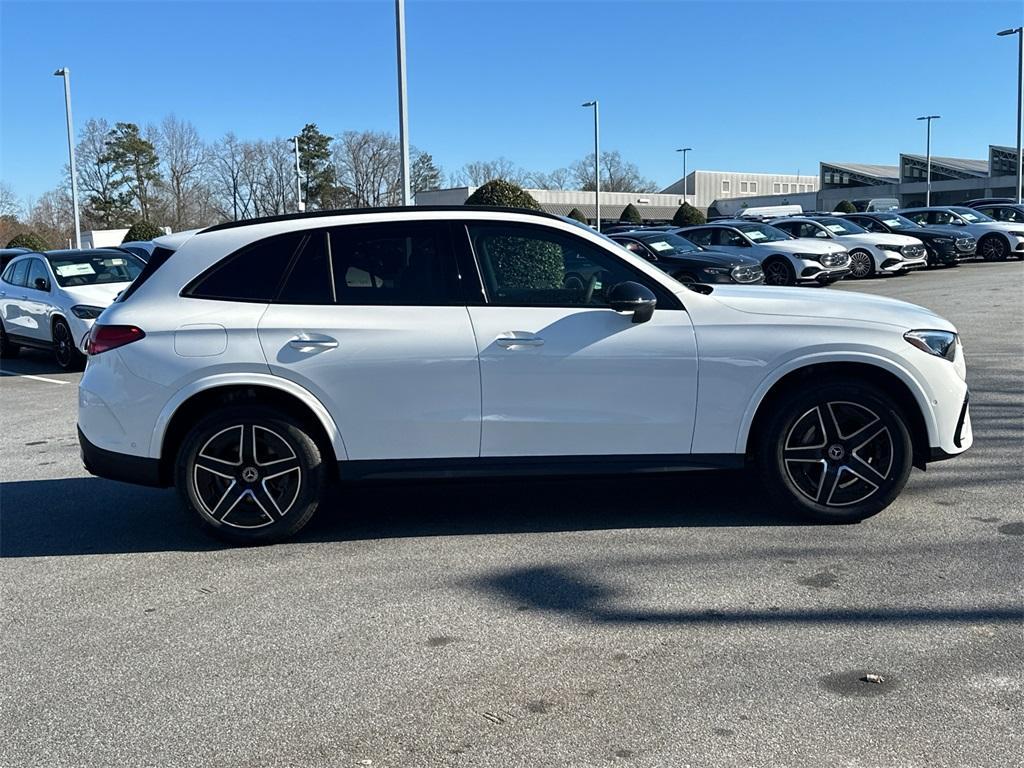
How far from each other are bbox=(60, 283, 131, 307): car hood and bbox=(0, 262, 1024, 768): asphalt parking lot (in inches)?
292

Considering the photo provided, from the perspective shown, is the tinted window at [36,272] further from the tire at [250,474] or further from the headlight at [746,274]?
the headlight at [746,274]

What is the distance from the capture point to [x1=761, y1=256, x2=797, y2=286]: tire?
70.6ft

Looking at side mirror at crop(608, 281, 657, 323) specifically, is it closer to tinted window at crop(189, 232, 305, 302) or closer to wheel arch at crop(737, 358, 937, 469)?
wheel arch at crop(737, 358, 937, 469)

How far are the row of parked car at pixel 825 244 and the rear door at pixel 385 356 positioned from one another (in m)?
12.0

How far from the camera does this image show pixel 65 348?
1372cm

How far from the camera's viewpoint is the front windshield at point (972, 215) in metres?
28.6

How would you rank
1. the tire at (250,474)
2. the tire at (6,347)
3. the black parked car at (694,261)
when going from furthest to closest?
1. the black parked car at (694,261)
2. the tire at (6,347)
3. the tire at (250,474)

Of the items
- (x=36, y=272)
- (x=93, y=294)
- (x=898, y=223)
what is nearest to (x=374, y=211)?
(x=93, y=294)

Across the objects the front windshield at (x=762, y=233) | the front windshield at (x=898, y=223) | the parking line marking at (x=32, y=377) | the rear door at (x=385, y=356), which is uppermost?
the front windshield at (x=898, y=223)

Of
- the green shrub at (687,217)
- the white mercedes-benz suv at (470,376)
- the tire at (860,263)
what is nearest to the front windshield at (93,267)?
the white mercedes-benz suv at (470,376)

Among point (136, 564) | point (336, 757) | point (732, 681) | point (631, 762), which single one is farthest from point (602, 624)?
point (136, 564)

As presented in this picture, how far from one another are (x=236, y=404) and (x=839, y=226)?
22842mm

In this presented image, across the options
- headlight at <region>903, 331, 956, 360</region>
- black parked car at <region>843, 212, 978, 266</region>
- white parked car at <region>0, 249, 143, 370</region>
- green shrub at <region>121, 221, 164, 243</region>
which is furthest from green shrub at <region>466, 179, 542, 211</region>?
green shrub at <region>121, 221, 164, 243</region>

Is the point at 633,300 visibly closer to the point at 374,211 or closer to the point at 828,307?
the point at 828,307
